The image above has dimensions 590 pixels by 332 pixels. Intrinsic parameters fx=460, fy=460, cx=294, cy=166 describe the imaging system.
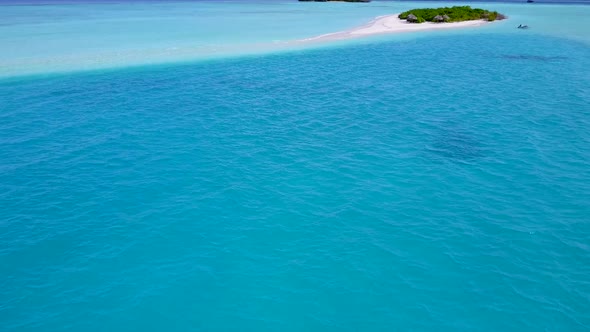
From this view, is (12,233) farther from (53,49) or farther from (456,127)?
(53,49)

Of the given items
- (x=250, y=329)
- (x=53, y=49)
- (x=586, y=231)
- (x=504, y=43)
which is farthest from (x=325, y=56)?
(x=250, y=329)

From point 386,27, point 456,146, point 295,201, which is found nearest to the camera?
point 295,201

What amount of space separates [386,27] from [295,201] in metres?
61.6

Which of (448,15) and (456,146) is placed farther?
(448,15)

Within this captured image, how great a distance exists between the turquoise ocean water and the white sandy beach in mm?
23792

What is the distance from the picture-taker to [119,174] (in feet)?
76.6

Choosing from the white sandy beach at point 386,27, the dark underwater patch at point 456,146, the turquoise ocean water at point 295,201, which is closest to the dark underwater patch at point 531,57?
the turquoise ocean water at point 295,201

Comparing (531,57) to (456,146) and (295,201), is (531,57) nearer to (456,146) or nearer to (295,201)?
(456,146)

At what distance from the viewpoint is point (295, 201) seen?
20500 mm

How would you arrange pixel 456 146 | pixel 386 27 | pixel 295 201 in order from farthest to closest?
pixel 386 27 < pixel 456 146 < pixel 295 201

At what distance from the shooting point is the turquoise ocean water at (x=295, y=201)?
47.8ft

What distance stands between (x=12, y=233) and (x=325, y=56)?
39.7m

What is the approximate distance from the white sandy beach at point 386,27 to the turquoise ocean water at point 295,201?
23792 mm

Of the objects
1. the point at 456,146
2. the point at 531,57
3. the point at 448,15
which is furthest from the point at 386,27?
the point at 456,146
